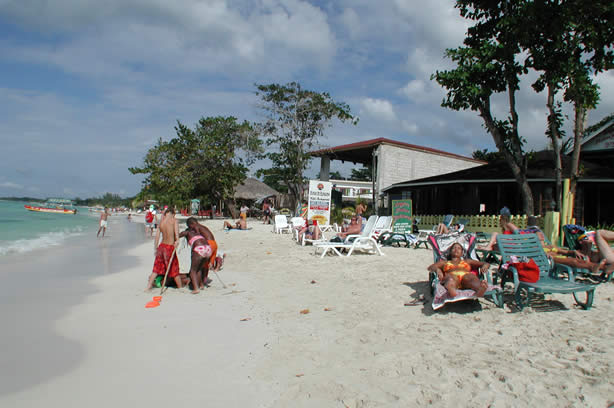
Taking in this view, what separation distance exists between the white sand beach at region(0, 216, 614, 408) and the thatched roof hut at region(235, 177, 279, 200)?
3963cm

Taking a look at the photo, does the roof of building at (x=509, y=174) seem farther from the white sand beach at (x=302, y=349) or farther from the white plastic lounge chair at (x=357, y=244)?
the white sand beach at (x=302, y=349)

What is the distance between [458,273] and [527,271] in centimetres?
82

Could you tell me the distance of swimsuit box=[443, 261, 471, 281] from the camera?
531 cm

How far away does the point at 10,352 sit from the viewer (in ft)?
14.3

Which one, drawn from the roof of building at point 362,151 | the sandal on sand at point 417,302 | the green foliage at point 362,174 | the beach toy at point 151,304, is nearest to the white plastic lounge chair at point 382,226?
the sandal on sand at point 417,302

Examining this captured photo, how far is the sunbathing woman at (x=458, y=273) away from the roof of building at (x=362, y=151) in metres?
18.2

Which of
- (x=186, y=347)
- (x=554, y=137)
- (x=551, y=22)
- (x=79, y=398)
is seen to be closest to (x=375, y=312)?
(x=186, y=347)

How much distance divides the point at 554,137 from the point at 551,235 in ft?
12.7

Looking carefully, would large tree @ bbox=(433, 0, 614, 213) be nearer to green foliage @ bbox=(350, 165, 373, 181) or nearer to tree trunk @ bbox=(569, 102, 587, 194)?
tree trunk @ bbox=(569, 102, 587, 194)

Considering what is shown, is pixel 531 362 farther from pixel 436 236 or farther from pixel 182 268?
pixel 182 268

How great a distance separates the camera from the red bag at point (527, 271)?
5160mm

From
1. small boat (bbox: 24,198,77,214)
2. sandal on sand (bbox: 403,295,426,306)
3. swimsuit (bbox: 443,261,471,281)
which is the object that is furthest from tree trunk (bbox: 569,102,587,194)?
small boat (bbox: 24,198,77,214)

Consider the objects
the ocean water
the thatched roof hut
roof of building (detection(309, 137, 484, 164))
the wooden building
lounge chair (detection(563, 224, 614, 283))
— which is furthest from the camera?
the thatched roof hut

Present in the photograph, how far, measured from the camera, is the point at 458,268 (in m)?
5.44
